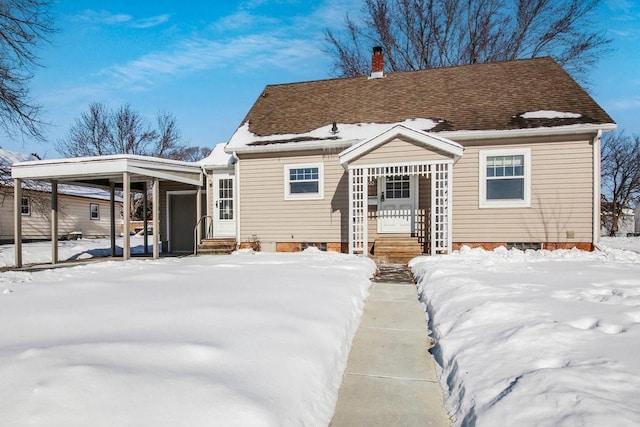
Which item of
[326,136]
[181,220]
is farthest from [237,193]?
[181,220]

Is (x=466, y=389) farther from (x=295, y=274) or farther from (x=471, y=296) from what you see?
(x=295, y=274)

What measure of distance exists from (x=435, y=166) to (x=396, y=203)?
1583mm

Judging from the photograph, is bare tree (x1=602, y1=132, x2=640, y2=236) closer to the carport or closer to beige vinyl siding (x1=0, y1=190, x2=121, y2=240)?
Result: the carport

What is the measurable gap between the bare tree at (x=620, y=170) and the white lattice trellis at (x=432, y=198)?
3138cm

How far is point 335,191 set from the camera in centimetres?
1062

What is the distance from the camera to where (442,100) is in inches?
445

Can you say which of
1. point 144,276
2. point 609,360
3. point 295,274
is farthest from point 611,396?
point 144,276

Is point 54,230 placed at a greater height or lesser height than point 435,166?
lesser

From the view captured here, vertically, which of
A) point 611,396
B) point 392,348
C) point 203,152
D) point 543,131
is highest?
point 203,152

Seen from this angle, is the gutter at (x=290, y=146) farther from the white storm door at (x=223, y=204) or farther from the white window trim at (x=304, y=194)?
the white storm door at (x=223, y=204)

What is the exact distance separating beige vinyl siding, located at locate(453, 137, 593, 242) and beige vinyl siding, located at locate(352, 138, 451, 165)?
157 cm

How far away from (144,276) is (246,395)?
14.3ft

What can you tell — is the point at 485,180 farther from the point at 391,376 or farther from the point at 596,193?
the point at 391,376

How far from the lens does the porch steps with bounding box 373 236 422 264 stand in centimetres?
871
